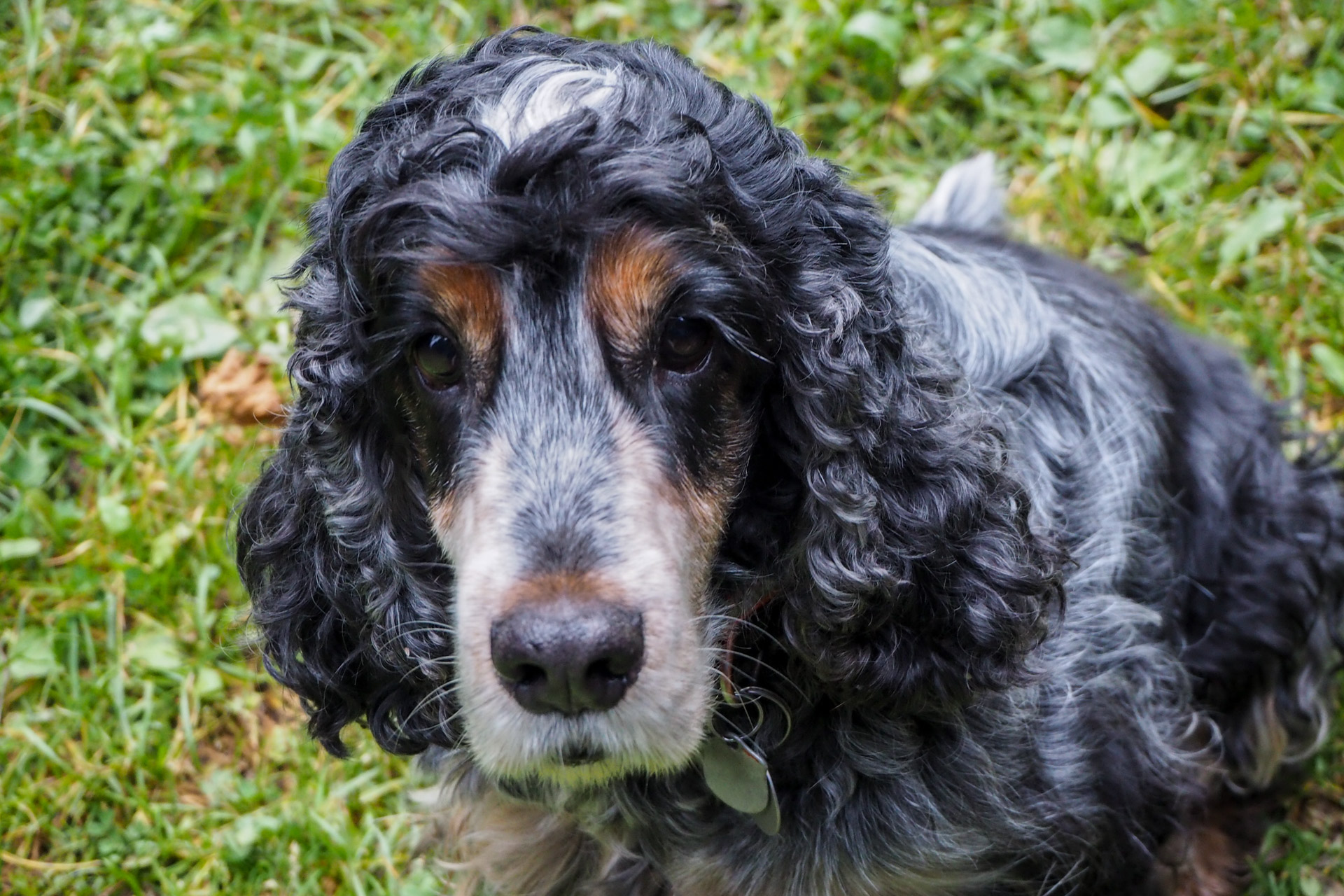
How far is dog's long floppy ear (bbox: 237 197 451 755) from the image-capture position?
3.30 metres

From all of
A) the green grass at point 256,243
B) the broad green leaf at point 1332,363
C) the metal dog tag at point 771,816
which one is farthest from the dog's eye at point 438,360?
the broad green leaf at point 1332,363

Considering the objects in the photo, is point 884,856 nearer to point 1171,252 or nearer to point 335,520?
point 335,520

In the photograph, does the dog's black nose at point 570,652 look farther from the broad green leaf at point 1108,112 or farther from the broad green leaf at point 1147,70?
the broad green leaf at point 1147,70

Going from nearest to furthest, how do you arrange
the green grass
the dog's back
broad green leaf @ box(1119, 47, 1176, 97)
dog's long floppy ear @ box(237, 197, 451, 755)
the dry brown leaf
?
1. dog's long floppy ear @ box(237, 197, 451, 755)
2. the dog's back
3. the green grass
4. the dry brown leaf
5. broad green leaf @ box(1119, 47, 1176, 97)

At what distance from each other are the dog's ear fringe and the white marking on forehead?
0.54 meters

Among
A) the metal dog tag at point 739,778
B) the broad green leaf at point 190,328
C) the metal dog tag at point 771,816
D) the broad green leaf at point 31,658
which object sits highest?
the metal dog tag at point 739,778

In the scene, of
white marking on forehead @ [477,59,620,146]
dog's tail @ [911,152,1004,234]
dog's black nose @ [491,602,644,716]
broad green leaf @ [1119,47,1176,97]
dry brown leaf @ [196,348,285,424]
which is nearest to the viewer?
dog's black nose @ [491,602,644,716]

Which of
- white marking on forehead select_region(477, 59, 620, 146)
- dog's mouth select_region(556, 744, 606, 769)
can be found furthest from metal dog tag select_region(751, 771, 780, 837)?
A: white marking on forehead select_region(477, 59, 620, 146)

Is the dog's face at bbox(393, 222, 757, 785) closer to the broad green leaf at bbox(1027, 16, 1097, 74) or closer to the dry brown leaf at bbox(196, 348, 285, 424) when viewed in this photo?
the dry brown leaf at bbox(196, 348, 285, 424)

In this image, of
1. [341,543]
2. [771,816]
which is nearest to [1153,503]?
[771,816]

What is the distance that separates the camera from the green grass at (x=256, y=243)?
4781 mm

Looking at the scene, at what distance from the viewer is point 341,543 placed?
346 centimetres

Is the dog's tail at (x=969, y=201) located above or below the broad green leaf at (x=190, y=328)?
above

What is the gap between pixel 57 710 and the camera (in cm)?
491
